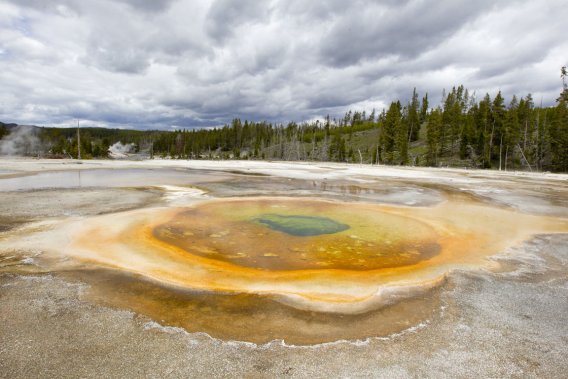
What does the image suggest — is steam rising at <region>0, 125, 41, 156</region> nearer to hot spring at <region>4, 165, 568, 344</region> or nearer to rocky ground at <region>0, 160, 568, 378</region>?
hot spring at <region>4, 165, 568, 344</region>

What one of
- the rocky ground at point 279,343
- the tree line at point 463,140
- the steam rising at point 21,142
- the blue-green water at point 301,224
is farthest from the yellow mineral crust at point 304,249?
the steam rising at point 21,142

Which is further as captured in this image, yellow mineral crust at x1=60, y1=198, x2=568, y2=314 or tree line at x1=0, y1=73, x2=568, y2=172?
tree line at x1=0, y1=73, x2=568, y2=172

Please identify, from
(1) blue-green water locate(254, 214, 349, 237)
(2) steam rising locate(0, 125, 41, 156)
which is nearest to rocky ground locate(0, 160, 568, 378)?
(1) blue-green water locate(254, 214, 349, 237)

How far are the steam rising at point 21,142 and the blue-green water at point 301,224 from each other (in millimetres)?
88528

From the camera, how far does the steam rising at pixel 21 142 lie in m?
79.2

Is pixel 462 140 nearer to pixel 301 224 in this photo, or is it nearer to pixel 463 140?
pixel 463 140

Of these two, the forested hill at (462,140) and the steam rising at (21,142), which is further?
the steam rising at (21,142)

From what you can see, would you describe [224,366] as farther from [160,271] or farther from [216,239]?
[216,239]

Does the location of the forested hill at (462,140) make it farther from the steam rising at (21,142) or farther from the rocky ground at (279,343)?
the rocky ground at (279,343)

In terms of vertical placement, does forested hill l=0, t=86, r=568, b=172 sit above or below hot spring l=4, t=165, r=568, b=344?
above

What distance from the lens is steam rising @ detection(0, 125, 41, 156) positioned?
260 feet

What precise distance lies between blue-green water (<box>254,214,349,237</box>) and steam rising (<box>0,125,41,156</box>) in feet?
290

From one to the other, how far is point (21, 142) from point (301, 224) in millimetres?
99144

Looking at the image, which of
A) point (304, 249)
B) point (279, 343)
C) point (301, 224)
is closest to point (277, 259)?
point (304, 249)
